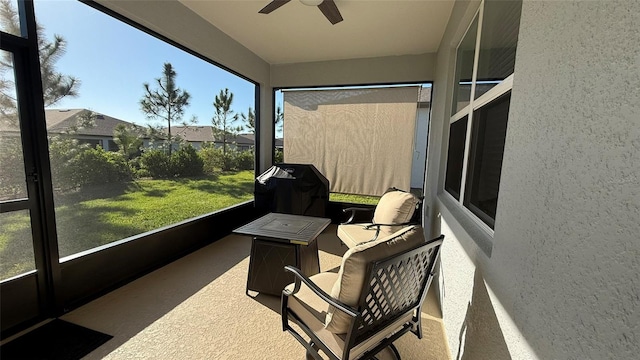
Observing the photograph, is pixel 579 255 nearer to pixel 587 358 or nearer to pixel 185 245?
pixel 587 358

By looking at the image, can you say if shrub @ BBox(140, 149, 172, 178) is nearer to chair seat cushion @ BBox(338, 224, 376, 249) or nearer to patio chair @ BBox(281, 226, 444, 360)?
chair seat cushion @ BBox(338, 224, 376, 249)

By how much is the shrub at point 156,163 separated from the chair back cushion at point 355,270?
2923 millimetres

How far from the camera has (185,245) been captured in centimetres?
308

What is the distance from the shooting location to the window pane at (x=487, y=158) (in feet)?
4.63

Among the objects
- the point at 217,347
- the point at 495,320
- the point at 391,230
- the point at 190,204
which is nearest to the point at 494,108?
the point at 495,320

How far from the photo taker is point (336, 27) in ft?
9.90

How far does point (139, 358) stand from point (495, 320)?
6.67ft

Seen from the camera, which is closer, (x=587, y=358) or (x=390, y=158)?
(x=587, y=358)

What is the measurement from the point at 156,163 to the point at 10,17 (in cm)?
174

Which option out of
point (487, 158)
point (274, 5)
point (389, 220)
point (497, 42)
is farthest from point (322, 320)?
point (274, 5)

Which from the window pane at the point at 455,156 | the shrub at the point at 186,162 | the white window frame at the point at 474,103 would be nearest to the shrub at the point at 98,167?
the shrub at the point at 186,162

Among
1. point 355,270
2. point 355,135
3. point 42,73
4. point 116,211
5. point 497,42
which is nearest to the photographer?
point 355,270

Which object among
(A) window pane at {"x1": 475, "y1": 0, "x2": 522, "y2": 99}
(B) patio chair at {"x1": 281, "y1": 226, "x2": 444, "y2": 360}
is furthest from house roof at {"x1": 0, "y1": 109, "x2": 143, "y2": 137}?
(A) window pane at {"x1": 475, "y1": 0, "x2": 522, "y2": 99}

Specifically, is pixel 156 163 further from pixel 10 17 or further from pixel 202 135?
pixel 10 17
